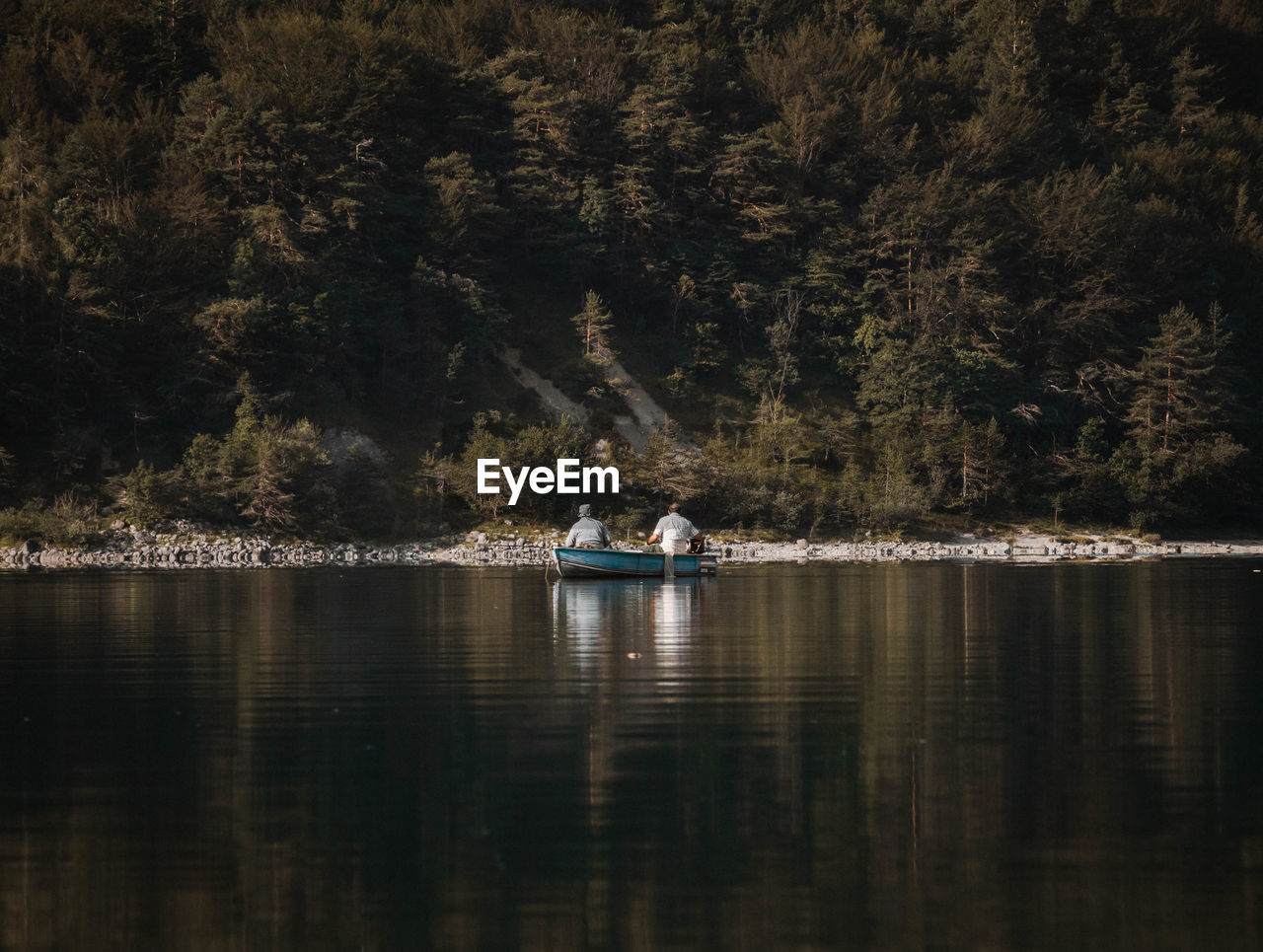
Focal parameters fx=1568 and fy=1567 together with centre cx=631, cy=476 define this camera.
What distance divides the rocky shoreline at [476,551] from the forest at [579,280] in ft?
4.82

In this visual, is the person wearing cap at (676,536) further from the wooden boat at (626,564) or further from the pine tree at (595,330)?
the pine tree at (595,330)

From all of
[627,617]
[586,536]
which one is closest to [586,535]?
[586,536]

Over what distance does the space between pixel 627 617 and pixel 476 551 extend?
32.7m

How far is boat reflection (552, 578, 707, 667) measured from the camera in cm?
2219

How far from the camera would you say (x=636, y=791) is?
11.5 meters

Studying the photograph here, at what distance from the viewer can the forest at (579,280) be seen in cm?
6462

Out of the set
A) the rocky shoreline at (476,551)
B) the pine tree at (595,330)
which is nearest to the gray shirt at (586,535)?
the rocky shoreline at (476,551)

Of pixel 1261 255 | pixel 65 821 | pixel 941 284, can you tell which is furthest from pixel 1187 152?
pixel 65 821

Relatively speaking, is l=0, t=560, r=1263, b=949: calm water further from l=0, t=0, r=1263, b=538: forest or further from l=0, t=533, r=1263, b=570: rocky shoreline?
l=0, t=0, r=1263, b=538: forest

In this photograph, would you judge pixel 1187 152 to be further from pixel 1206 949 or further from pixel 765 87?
pixel 1206 949

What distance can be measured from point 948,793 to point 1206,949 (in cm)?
364

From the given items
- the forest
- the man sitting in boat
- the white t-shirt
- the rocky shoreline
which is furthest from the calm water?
the forest

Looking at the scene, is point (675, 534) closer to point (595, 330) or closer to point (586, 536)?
point (586, 536)

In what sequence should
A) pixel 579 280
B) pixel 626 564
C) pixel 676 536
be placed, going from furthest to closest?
pixel 579 280, pixel 676 536, pixel 626 564
